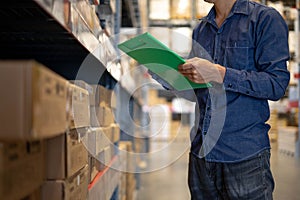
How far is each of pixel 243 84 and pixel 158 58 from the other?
30 centimetres

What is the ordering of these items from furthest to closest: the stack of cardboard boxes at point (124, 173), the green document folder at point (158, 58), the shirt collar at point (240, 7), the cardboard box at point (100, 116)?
1. the stack of cardboard boxes at point (124, 173)
2. the cardboard box at point (100, 116)
3. the shirt collar at point (240, 7)
4. the green document folder at point (158, 58)

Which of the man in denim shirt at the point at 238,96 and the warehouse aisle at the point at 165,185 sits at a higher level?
the man in denim shirt at the point at 238,96

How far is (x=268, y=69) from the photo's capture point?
127cm

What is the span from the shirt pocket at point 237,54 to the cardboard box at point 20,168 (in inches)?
29.9

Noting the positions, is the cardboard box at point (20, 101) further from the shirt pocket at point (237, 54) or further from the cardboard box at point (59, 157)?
the shirt pocket at point (237, 54)

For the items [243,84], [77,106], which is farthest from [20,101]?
[243,84]

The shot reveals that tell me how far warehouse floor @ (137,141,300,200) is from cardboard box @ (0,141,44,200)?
2099mm

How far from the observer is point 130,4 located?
3.82 meters

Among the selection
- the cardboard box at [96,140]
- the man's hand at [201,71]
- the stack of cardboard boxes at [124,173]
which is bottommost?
the stack of cardboard boxes at [124,173]

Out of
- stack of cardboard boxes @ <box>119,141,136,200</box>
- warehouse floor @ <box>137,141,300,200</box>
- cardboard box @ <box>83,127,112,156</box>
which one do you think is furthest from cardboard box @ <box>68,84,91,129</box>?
warehouse floor @ <box>137,141,300,200</box>

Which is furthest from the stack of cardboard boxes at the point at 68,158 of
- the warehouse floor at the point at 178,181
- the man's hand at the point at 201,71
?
the warehouse floor at the point at 178,181

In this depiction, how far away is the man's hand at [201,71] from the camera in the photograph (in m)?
1.23

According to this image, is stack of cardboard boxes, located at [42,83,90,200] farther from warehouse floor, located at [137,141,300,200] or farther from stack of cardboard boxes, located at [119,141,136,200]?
warehouse floor, located at [137,141,300,200]

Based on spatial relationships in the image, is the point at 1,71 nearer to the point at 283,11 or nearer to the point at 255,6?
the point at 255,6
